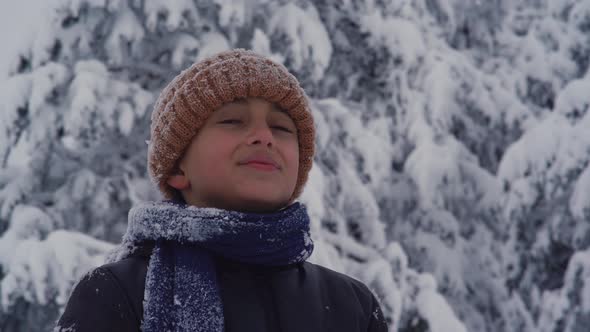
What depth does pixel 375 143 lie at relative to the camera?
218 inches

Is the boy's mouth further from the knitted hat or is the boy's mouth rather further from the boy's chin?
the knitted hat

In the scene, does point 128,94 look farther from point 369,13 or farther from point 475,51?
point 475,51

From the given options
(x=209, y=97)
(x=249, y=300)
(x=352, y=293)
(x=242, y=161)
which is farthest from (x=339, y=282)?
(x=209, y=97)

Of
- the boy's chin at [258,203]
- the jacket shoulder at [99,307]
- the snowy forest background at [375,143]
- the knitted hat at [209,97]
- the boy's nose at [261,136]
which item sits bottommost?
the jacket shoulder at [99,307]

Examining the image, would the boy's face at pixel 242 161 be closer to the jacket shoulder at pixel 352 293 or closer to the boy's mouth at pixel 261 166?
the boy's mouth at pixel 261 166

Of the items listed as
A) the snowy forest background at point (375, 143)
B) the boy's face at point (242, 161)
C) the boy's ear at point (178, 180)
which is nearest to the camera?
the boy's face at point (242, 161)

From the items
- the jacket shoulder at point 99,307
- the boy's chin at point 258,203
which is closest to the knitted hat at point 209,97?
the boy's chin at point 258,203

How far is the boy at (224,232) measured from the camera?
47.9 inches

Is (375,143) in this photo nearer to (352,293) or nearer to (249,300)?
(352,293)

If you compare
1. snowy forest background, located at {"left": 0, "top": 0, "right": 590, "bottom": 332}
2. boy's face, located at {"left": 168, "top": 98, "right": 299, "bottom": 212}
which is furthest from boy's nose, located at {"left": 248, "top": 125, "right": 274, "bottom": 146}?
snowy forest background, located at {"left": 0, "top": 0, "right": 590, "bottom": 332}

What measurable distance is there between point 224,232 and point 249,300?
158mm

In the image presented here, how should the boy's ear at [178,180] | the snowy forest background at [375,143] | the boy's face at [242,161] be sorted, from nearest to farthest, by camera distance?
the boy's face at [242,161] → the boy's ear at [178,180] → the snowy forest background at [375,143]

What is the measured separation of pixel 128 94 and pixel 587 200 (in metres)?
4.42

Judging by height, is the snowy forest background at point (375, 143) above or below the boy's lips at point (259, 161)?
above
